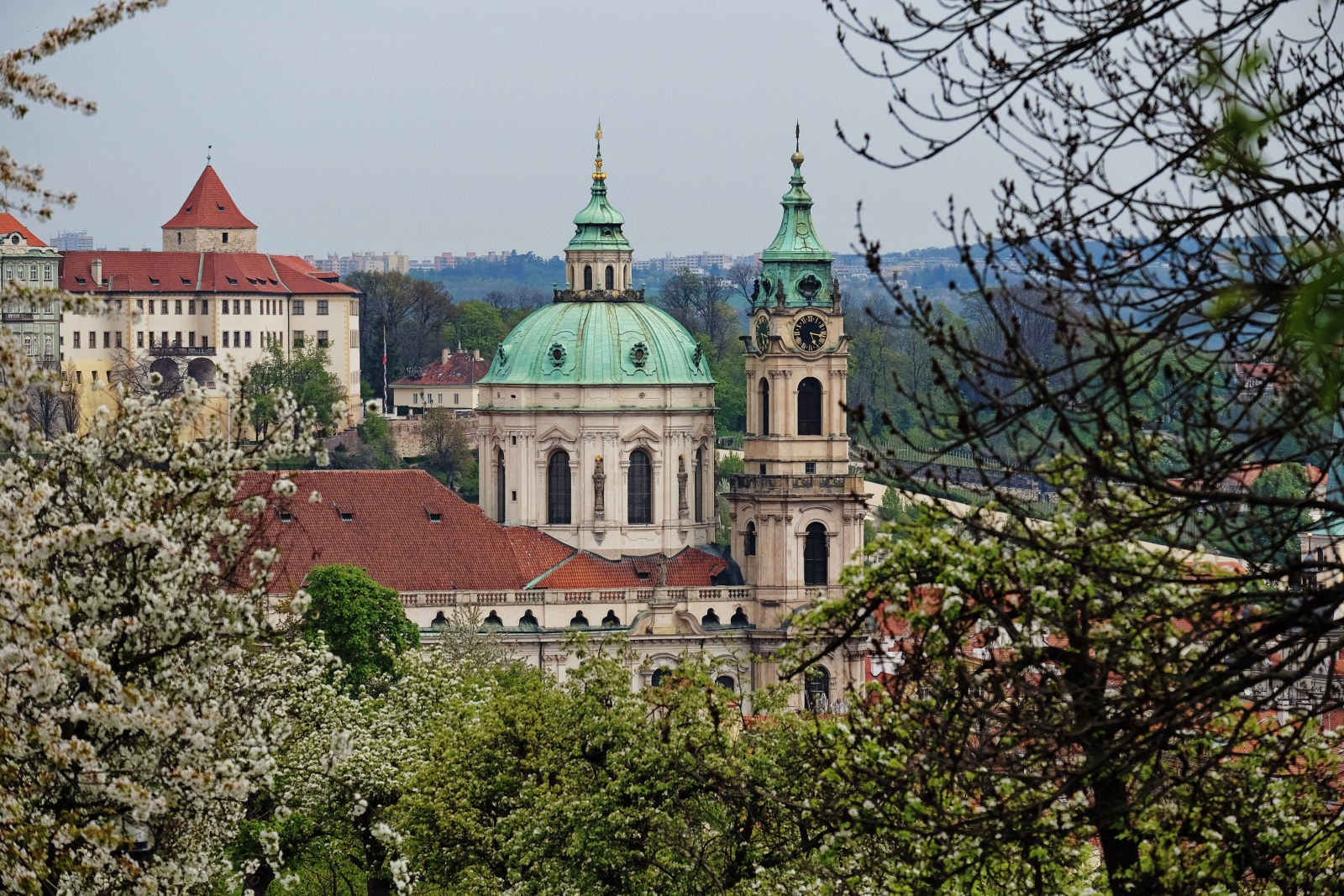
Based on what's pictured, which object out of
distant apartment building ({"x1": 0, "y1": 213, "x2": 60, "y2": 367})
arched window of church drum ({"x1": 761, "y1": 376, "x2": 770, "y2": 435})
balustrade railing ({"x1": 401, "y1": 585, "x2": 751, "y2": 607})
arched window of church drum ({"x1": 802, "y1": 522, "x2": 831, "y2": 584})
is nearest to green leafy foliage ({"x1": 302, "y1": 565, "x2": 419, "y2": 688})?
balustrade railing ({"x1": 401, "y1": 585, "x2": 751, "y2": 607})

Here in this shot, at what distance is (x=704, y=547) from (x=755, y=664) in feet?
20.7

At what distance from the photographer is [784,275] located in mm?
88000

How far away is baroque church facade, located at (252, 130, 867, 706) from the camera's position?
85188 mm

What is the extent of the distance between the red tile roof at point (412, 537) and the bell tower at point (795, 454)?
6.97 meters

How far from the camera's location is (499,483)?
300 ft

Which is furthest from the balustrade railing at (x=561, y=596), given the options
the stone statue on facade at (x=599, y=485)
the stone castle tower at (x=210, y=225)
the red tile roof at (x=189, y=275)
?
the stone castle tower at (x=210, y=225)

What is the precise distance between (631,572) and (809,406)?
8.22m

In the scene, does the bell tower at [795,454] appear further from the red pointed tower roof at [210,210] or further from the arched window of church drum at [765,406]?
the red pointed tower roof at [210,210]

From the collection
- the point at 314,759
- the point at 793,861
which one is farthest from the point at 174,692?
the point at 314,759

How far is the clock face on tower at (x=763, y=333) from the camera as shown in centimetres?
8694

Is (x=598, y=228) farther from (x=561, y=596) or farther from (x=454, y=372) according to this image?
(x=454, y=372)

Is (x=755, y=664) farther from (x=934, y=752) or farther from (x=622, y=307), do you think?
(x=934, y=752)

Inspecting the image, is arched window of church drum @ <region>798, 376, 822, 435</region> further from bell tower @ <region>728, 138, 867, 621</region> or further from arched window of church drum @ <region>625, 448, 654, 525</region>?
arched window of church drum @ <region>625, 448, 654, 525</region>

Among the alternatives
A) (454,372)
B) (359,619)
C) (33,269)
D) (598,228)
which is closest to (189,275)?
(33,269)
